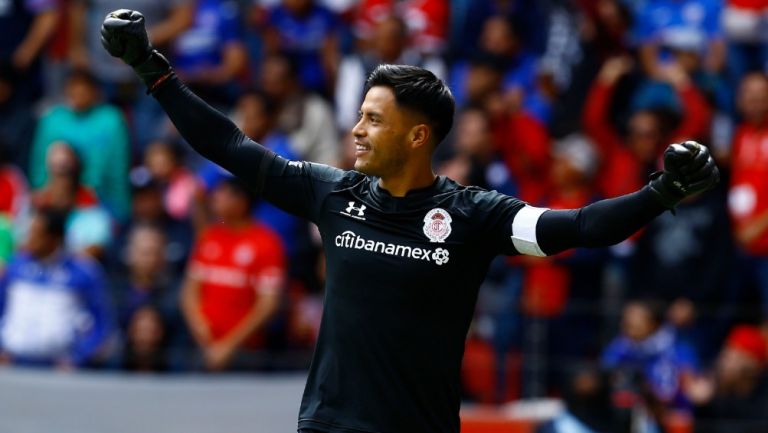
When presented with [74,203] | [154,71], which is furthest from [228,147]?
[74,203]

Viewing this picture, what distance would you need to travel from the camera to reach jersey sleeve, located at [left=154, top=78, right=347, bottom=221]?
5.40 m

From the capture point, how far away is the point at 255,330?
10516 mm

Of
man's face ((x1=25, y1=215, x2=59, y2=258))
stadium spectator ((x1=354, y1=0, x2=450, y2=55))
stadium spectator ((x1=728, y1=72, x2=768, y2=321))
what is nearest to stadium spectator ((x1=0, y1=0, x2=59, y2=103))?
stadium spectator ((x1=354, y1=0, x2=450, y2=55))

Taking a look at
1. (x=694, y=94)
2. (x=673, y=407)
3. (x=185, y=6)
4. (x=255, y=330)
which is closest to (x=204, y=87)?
(x=185, y=6)

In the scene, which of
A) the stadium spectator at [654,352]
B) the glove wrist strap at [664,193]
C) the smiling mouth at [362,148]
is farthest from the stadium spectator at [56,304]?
the glove wrist strap at [664,193]

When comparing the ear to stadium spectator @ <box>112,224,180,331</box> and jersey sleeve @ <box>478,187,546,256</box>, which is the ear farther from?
stadium spectator @ <box>112,224,180,331</box>

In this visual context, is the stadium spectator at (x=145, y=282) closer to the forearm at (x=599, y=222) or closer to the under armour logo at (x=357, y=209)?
the under armour logo at (x=357, y=209)

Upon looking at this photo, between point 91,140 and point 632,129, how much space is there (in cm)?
464

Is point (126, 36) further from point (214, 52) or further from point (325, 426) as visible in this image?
point (214, 52)

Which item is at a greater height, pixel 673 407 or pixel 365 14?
pixel 365 14

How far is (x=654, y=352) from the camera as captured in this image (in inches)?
396

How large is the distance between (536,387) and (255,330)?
2.08 meters

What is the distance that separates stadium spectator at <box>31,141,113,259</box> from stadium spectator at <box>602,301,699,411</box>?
4.14m

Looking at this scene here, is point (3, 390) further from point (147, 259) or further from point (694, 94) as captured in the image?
point (694, 94)
